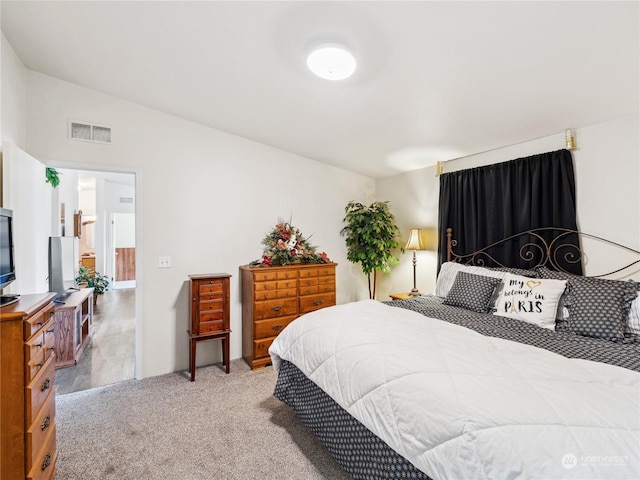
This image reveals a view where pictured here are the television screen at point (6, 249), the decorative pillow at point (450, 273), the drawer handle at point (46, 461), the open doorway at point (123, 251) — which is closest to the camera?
the drawer handle at point (46, 461)

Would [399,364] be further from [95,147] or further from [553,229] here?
[95,147]

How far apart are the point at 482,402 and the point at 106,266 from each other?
9187 mm

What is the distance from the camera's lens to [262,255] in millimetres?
3840

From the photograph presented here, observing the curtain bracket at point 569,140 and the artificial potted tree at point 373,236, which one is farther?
the artificial potted tree at point 373,236

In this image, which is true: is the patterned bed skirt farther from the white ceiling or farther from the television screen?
the white ceiling

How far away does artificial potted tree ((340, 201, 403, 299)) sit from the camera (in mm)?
4172

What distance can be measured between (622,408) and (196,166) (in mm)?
3625

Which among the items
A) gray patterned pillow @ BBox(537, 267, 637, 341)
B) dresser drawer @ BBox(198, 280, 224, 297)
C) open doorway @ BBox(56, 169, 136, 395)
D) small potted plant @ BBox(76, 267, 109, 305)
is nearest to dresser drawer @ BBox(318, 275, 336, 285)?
dresser drawer @ BBox(198, 280, 224, 297)

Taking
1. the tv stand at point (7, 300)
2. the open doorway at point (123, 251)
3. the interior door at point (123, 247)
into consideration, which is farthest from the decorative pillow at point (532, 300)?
the interior door at point (123, 247)

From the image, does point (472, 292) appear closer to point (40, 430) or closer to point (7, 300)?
point (40, 430)

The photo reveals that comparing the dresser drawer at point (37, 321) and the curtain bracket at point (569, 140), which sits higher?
the curtain bracket at point (569, 140)

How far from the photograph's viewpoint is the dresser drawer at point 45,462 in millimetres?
1462

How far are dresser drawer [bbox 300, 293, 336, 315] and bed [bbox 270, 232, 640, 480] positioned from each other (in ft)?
4.01

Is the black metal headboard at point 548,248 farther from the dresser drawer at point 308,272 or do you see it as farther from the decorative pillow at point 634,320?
the dresser drawer at point 308,272
